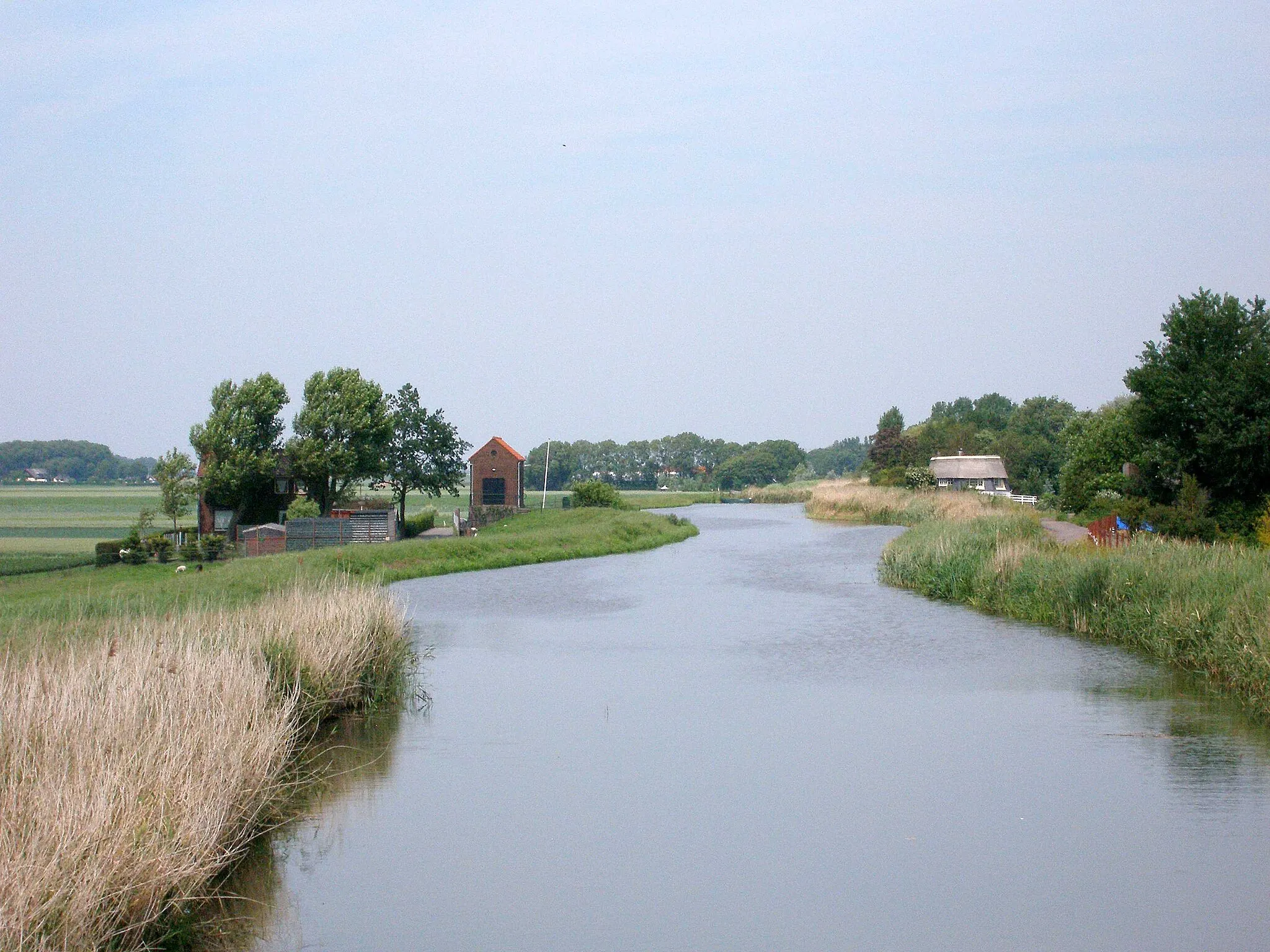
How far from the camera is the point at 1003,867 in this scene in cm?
843

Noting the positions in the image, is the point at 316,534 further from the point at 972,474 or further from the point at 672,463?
the point at 672,463

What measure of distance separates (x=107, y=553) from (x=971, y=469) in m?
51.8

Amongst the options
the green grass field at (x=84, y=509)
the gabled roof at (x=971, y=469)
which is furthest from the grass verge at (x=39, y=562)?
the gabled roof at (x=971, y=469)

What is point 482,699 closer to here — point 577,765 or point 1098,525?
point 577,765

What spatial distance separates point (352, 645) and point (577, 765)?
359cm

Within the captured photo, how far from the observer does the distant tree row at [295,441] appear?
39656 millimetres

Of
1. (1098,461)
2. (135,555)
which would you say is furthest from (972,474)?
(135,555)

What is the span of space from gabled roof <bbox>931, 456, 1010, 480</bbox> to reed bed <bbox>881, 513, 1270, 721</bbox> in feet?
139

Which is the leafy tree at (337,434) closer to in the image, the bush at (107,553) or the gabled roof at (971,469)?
the bush at (107,553)

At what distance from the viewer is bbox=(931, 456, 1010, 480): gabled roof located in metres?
69.1

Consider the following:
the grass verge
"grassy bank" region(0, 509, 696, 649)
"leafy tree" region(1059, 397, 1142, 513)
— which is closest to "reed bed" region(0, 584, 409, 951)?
"grassy bank" region(0, 509, 696, 649)

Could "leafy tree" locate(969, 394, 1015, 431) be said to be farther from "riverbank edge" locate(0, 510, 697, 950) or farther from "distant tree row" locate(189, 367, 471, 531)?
"riverbank edge" locate(0, 510, 697, 950)

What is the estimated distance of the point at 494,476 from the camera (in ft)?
178

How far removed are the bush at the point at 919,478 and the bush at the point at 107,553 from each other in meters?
45.3
